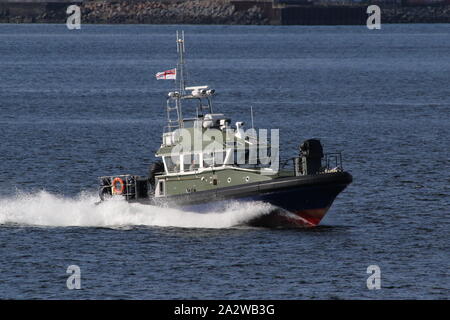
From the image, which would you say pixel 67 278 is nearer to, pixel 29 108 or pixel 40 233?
pixel 40 233

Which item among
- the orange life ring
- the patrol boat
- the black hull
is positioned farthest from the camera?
the orange life ring

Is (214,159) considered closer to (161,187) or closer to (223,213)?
(223,213)

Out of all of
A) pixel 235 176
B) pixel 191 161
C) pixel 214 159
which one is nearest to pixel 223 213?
pixel 235 176

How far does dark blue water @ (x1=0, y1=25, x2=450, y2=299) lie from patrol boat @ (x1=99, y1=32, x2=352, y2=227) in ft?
2.12

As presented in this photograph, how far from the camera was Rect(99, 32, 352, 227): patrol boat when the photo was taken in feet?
131

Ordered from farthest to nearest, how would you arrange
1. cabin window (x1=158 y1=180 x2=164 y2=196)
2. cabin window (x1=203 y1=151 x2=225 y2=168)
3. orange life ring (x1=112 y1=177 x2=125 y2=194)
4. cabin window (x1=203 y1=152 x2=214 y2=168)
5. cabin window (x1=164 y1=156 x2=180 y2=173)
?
orange life ring (x1=112 y1=177 x2=125 y2=194)
cabin window (x1=158 y1=180 x2=164 y2=196)
cabin window (x1=164 y1=156 x2=180 y2=173)
cabin window (x1=203 y1=152 x2=214 y2=168)
cabin window (x1=203 y1=151 x2=225 y2=168)

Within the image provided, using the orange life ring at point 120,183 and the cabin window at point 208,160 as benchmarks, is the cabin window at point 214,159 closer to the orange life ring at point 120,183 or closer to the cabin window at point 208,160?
the cabin window at point 208,160

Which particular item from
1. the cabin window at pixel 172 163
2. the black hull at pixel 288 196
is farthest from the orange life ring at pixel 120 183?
the black hull at pixel 288 196

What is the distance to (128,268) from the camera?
36719 mm

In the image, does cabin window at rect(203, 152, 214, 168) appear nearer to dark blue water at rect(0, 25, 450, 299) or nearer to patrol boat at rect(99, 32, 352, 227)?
patrol boat at rect(99, 32, 352, 227)

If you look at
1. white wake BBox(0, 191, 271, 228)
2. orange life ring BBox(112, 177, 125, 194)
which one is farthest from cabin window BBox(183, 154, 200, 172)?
orange life ring BBox(112, 177, 125, 194)

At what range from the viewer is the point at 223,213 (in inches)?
1610

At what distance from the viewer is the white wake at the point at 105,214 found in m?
40.9

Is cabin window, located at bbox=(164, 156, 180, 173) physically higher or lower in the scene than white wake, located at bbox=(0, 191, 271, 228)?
higher
